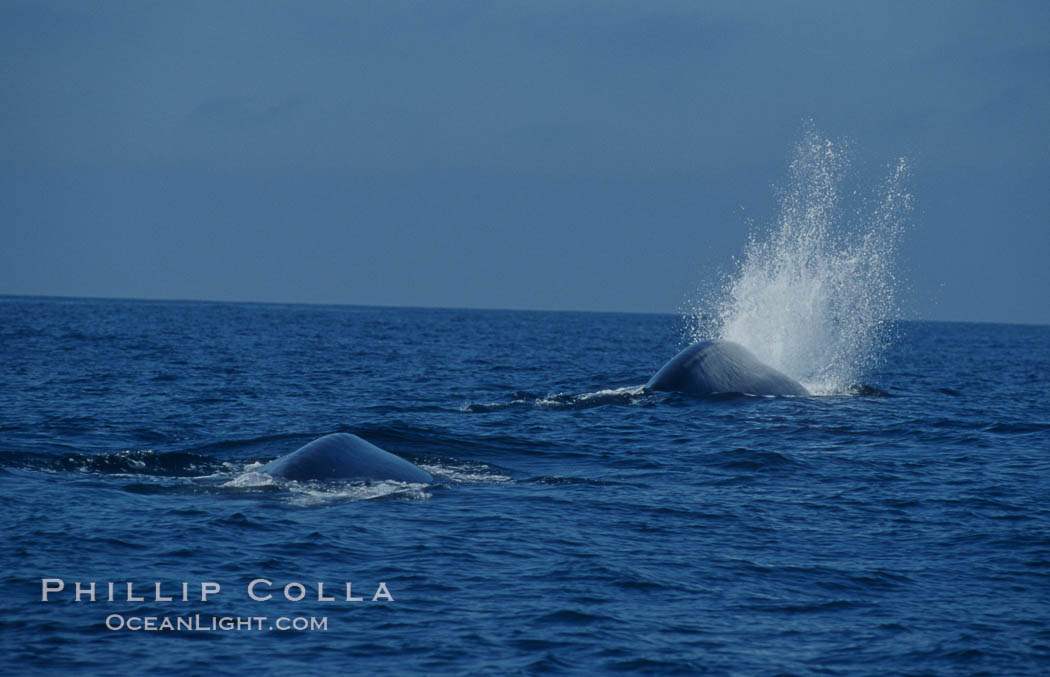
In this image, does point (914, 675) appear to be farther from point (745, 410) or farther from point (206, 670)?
point (745, 410)

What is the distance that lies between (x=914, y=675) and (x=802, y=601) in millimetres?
1979

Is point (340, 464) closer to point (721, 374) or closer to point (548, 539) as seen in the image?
point (548, 539)

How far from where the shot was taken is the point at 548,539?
44.4 feet

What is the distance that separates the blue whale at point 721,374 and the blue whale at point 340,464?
11058mm

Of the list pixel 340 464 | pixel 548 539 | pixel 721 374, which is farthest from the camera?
pixel 721 374

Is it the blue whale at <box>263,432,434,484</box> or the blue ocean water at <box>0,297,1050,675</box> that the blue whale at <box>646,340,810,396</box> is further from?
the blue whale at <box>263,432,434,484</box>

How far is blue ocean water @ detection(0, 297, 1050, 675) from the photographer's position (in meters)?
9.88

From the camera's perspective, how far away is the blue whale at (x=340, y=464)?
16.1m

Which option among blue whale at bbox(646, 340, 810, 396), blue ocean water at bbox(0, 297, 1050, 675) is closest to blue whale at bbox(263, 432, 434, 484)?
blue ocean water at bbox(0, 297, 1050, 675)

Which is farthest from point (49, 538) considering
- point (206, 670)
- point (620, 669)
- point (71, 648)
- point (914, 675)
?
point (914, 675)

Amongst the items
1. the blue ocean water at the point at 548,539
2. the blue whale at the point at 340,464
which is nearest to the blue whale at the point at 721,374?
the blue ocean water at the point at 548,539

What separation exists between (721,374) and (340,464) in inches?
489

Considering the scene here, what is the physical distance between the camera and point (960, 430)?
79.9 feet

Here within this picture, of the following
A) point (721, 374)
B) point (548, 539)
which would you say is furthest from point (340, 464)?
point (721, 374)
